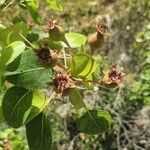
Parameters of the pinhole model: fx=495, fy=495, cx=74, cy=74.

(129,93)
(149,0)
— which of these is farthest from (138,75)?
(149,0)

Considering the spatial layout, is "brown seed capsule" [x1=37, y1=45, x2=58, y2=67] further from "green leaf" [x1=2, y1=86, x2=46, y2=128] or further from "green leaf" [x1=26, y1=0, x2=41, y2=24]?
"green leaf" [x1=26, y1=0, x2=41, y2=24]

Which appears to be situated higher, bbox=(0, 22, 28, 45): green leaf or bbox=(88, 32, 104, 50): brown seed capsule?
bbox=(0, 22, 28, 45): green leaf

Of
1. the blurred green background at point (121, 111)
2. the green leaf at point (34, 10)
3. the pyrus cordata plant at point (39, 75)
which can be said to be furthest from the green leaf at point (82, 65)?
the blurred green background at point (121, 111)

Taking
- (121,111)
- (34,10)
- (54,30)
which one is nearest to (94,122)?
(54,30)

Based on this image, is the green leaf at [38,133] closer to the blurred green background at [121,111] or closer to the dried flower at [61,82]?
the dried flower at [61,82]

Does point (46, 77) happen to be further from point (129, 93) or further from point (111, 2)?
point (111, 2)

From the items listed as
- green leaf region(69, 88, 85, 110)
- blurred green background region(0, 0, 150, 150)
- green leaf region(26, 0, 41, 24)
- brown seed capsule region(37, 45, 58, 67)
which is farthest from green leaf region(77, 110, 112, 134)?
blurred green background region(0, 0, 150, 150)

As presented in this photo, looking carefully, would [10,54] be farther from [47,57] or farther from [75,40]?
[75,40]
